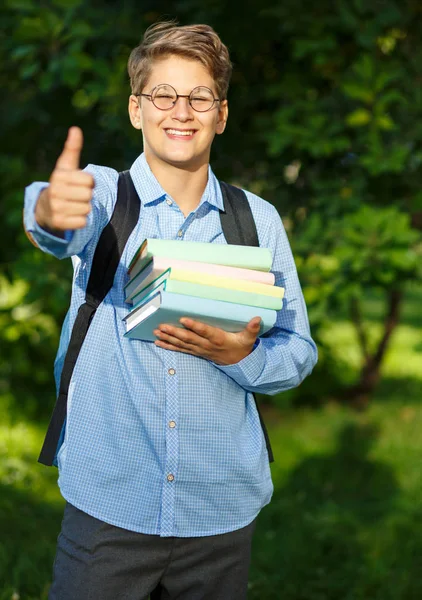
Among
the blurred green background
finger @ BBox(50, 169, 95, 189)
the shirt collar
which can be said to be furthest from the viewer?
the blurred green background

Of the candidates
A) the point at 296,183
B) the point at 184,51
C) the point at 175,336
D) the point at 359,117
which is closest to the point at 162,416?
the point at 175,336

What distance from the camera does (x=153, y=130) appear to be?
6.68 ft

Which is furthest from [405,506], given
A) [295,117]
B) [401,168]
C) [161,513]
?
[161,513]

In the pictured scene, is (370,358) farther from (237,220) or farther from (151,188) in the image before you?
(151,188)

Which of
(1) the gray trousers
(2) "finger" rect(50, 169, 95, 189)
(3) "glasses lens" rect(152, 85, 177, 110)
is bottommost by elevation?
(1) the gray trousers

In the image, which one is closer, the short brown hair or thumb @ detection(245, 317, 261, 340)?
thumb @ detection(245, 317, 261, 340)

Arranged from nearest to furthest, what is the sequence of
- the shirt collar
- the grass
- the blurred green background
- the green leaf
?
1. the shirt collar
2. the grass
3. the blurred green background
4. the green leaf

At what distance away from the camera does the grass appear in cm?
359

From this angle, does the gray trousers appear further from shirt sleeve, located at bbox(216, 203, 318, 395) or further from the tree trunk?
the tree trunk

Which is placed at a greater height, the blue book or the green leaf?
the green leaf

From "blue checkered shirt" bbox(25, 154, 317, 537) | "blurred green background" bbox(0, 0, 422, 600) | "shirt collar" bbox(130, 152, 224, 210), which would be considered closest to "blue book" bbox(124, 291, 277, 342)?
"blue checkered shirt" bbox(25, 154, 317, 537)

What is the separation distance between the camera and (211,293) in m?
1.77

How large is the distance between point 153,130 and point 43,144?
3054mm

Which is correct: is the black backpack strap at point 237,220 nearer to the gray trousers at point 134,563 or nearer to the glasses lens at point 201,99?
the glasses lens at point 201,99
